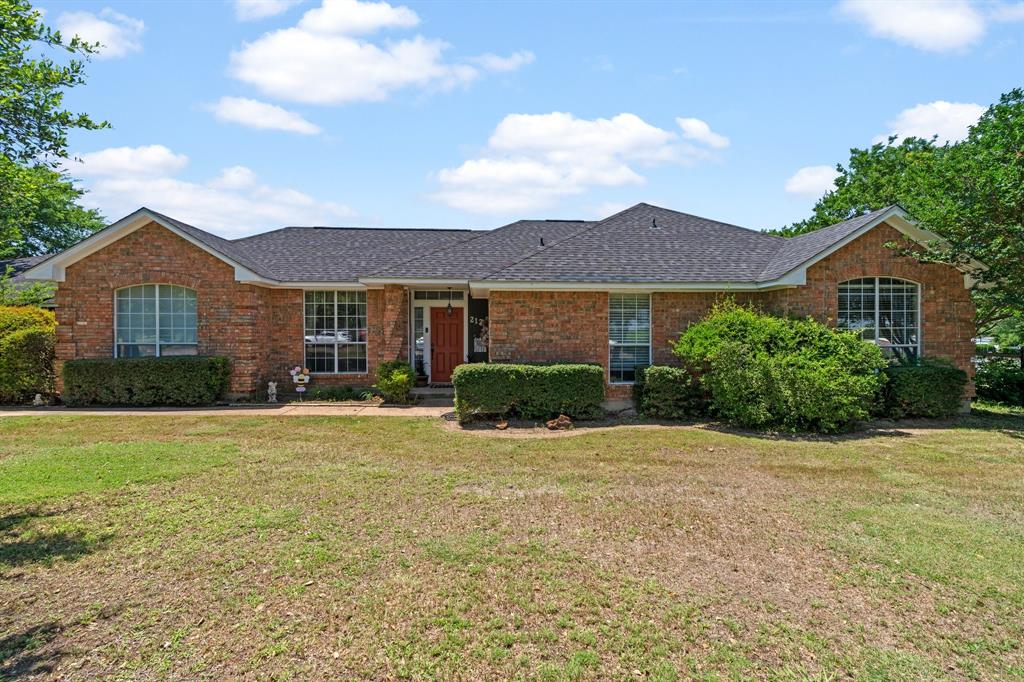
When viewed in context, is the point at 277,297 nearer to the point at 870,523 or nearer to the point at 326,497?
the point at 326,497

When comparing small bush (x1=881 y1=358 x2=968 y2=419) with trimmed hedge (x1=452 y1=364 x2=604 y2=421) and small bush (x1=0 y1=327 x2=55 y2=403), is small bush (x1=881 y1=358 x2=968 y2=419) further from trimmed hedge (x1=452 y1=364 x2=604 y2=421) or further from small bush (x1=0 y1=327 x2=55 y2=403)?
small bush (x1=0 y1=327 x2=55 y2=403)

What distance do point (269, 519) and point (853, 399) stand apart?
10.5 metres

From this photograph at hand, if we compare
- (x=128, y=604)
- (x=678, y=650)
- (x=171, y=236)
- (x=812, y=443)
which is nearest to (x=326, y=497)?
(x=128, y=604)

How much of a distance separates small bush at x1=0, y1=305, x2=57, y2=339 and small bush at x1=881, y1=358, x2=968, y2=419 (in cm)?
2069

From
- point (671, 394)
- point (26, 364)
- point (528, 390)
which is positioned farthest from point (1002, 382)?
point (26, 364)

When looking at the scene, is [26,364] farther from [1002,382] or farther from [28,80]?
[1002,382]

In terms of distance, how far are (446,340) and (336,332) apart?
3.31 m

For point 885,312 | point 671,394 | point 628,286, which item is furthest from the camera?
point 885,312

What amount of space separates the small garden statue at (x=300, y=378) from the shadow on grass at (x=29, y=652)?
11425mm

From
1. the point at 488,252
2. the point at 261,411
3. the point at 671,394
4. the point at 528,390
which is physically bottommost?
the point at 261,411

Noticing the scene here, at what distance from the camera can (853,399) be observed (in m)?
10.5

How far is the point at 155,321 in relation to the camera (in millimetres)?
14359

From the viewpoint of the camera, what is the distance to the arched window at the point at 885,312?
13.0m

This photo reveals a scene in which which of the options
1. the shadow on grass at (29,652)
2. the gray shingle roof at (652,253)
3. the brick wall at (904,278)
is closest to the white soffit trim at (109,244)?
the gray shingle roof at (652,253)
